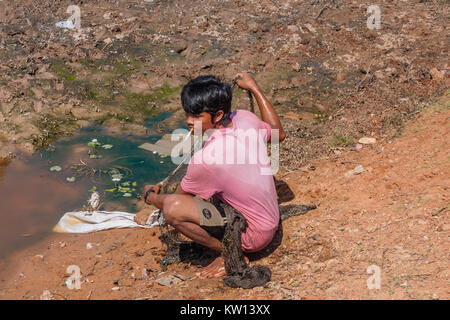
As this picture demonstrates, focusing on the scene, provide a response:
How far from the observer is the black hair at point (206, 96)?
282 centimetres

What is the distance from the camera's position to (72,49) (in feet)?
21.6

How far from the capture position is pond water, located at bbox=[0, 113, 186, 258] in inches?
159

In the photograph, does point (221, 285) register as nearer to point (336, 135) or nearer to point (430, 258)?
point (430, 258)

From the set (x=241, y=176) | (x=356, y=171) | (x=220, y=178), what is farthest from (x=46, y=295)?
(x=356, y=171)

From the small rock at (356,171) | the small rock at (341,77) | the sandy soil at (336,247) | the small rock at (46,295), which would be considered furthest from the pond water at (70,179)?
the small rock at (341,77)

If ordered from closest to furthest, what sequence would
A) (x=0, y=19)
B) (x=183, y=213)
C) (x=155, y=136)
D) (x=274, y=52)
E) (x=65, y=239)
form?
(x=183, y=213) → (x=65, y=239) → (x=155, y=136) → (x=274, y=52) → (x=0, y=19)

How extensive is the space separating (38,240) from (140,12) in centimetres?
483

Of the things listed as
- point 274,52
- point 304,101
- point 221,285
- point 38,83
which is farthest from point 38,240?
point 274,52

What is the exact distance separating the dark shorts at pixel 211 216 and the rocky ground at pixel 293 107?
39cm

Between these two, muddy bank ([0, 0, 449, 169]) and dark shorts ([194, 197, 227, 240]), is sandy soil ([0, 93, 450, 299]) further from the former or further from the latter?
muddy bank ([0, 0, 449, 169])

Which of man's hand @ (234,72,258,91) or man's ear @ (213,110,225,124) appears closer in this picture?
man's ear @ (213,110,225,124)

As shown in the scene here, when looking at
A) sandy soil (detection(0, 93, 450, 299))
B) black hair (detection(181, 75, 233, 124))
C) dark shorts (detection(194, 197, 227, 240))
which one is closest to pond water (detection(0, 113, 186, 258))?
sandy soil (detection(0, 93, 450, 299))

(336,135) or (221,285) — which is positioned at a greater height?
(336,135)

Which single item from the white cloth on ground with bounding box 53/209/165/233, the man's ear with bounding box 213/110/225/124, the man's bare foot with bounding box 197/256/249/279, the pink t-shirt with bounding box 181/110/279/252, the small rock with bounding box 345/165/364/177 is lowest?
the white cloth on ground with bounding box 53/209/165/233
